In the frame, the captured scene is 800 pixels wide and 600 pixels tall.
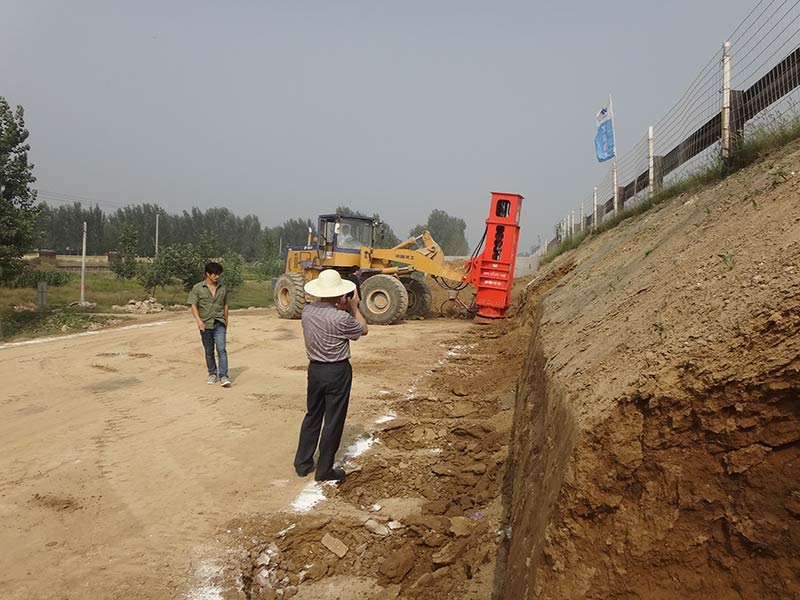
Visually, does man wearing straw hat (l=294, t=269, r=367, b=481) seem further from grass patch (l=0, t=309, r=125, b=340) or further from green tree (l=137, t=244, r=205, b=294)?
green tree (l=137, t=244, r=205, b=294)

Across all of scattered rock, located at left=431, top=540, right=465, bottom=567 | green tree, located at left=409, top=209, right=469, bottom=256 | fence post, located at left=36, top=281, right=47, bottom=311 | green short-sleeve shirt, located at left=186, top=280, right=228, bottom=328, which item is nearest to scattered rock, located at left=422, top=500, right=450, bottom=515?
scattered rock, located at left=431, top=540, right=465, bottom=567

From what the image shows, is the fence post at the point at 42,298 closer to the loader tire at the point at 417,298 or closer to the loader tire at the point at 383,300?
the loader tire at the point at 383,300

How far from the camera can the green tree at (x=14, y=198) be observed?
638 inches

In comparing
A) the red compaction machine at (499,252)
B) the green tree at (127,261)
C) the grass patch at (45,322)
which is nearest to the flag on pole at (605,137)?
the red compaction machine at (499,252)

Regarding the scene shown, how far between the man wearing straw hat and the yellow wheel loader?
9768 millimetres

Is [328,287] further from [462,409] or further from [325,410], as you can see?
[462,409]

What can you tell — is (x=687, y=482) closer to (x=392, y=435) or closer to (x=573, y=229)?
(x=392, y=435)

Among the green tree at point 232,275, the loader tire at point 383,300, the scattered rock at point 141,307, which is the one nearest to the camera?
the loader tire at point 383,300

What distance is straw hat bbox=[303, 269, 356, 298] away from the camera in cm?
495

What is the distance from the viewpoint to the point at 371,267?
1592cm

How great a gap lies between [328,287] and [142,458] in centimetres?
254

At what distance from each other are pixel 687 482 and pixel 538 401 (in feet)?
6.27

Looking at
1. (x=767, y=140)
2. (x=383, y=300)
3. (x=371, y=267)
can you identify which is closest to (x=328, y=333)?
(x=767, y=140)

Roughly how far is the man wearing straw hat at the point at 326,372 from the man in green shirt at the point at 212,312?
11.7ft
